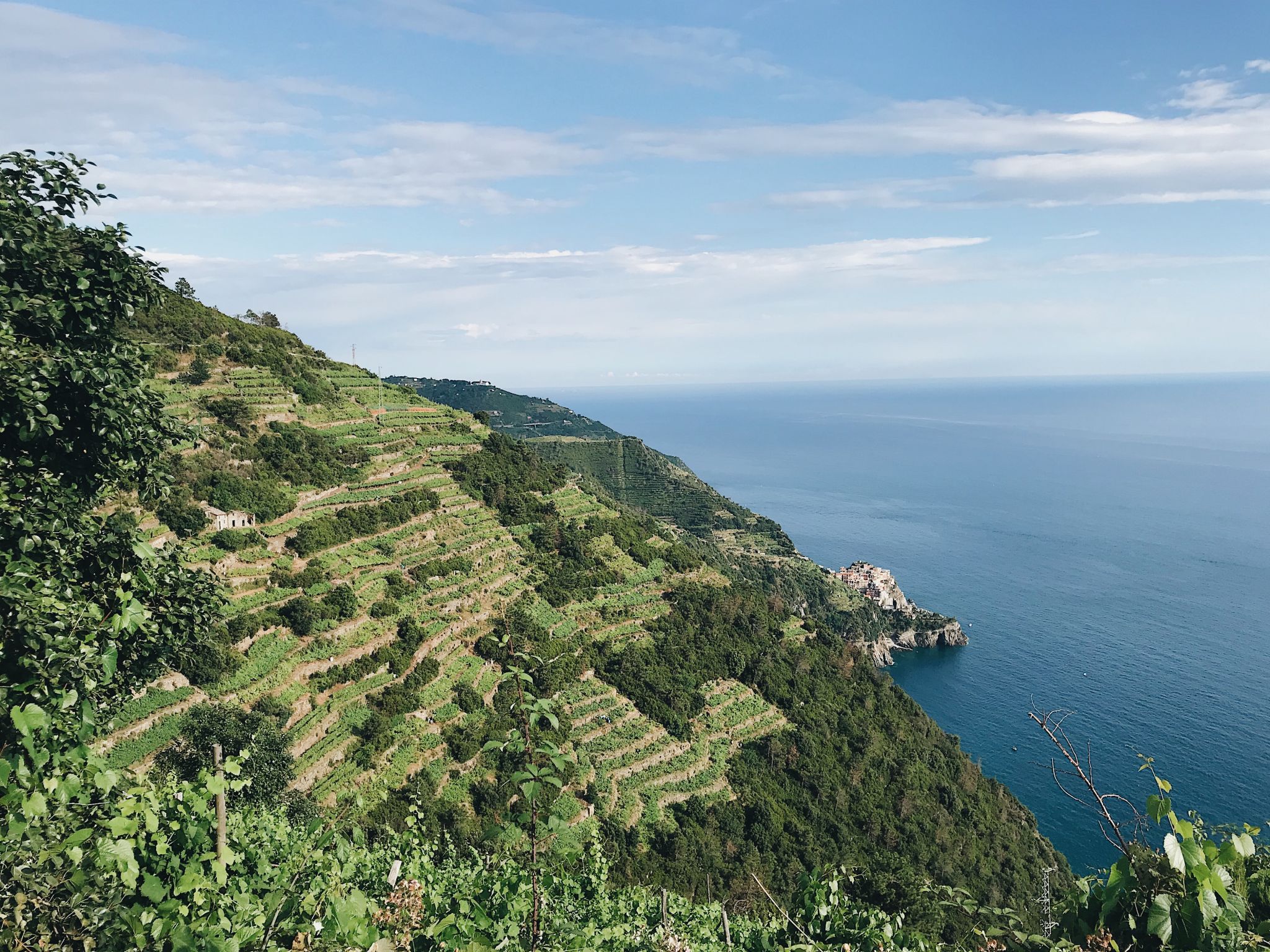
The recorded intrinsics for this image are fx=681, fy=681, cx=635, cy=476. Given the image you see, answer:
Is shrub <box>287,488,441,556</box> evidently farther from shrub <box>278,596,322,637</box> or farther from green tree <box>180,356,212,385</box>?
green tree <box>180,356,212,385</box>

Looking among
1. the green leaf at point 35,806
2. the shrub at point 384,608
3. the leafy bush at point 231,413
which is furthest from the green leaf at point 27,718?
the leafy bush at point 231,413

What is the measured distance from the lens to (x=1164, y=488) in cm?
12531

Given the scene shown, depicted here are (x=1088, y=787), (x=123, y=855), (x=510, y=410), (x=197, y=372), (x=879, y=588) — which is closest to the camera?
(x=1088, y=787)

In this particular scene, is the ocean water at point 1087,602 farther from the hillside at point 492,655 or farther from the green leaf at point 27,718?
the hillside at point 492,655

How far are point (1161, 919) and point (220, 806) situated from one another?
4517 millimetres

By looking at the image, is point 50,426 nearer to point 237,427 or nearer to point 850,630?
point 237,427

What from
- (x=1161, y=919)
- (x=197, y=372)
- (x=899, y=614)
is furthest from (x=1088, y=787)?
(x=899, y=614)

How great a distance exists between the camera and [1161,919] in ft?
8.88

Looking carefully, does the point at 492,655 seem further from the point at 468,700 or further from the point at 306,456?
the point at 306,456

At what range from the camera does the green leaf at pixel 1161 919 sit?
8.88ft

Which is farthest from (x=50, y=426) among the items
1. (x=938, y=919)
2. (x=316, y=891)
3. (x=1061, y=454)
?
(x=1061, y=454)

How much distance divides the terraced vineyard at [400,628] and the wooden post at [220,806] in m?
11.2

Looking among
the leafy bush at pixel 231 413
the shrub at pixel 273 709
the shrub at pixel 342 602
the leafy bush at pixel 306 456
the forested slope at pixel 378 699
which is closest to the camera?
the forested slope at pixel 378 699

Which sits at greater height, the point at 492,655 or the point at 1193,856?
the point at 1193,856
